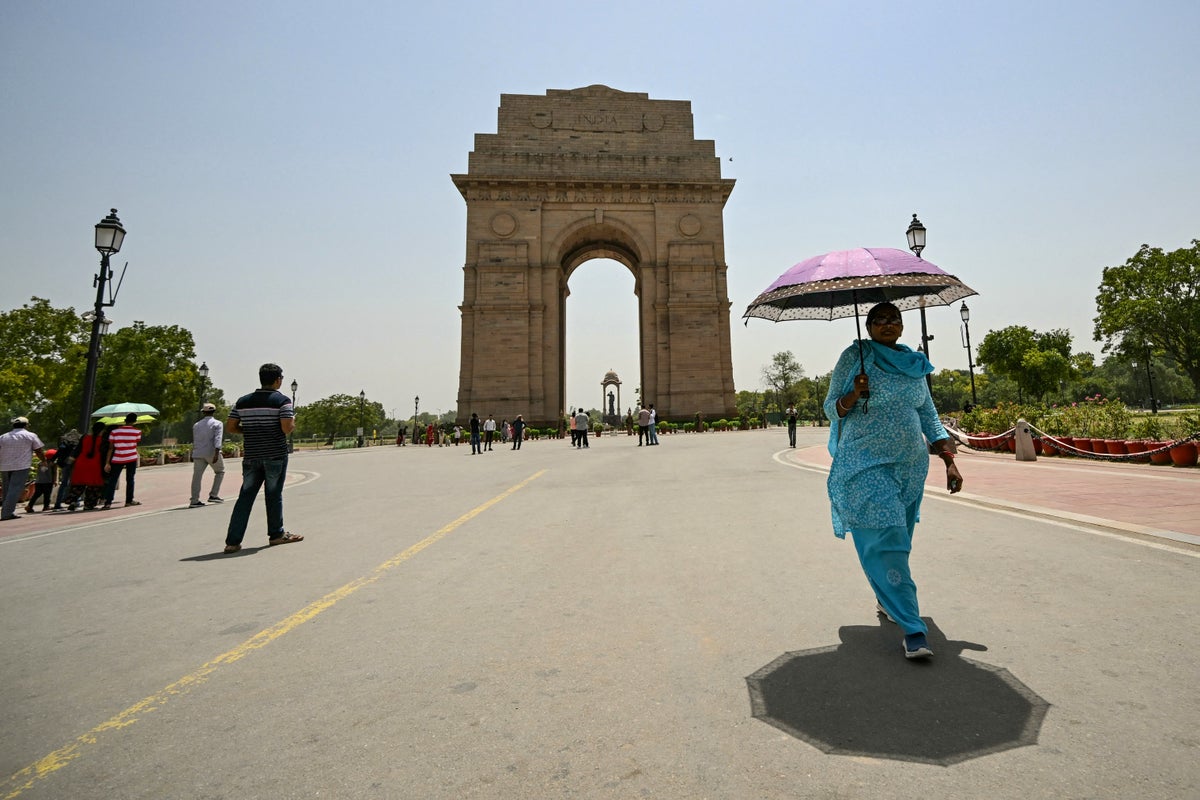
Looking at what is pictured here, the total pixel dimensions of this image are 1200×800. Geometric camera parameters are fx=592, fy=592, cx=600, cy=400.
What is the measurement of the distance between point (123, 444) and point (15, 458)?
1.32 metres

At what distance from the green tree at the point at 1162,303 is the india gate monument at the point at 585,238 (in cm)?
2554

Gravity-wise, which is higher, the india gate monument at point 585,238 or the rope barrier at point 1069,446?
the india gate monument at point 585,238

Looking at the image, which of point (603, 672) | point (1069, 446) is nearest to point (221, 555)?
point (603, 672)

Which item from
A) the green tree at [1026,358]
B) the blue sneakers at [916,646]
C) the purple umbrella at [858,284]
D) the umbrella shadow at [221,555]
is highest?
the green tree at [1026,358]

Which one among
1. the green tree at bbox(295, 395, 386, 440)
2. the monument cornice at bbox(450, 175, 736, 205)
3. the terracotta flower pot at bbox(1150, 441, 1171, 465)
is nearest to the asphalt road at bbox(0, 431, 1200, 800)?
the terracotta flower pot at bbox(1150, 441, 1171, 465)

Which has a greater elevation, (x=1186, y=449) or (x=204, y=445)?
(x=204, y=445)

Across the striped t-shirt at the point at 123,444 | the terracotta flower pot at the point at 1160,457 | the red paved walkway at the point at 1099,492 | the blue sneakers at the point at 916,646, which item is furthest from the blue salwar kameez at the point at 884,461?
the striped t-shirt at the point at 123,444

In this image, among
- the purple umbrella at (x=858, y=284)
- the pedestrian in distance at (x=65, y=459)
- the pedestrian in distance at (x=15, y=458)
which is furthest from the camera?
the pedestrian in distance at (x=65, y=459)

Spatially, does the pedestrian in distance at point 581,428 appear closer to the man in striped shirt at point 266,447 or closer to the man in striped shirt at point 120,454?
the man in striped shirt at point 120,454

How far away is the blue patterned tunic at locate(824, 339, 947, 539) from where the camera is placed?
3168mm

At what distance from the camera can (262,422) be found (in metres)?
6.16

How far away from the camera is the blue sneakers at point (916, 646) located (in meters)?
2.80

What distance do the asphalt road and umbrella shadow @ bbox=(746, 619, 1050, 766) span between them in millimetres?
14

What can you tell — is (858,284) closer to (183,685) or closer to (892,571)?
(892,571)
